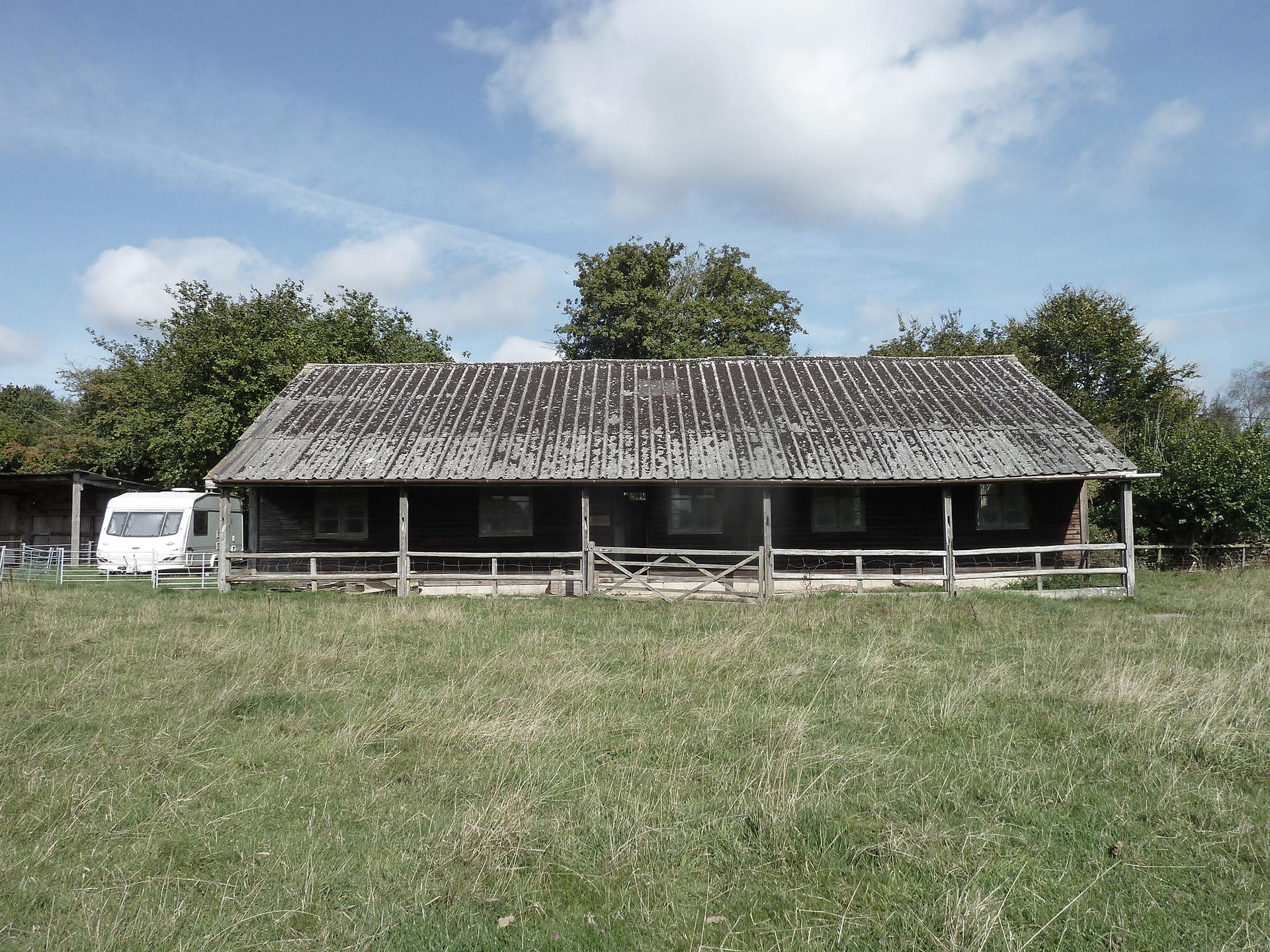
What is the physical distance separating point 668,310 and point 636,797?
34.5 m

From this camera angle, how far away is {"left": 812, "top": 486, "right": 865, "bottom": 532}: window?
65.6ft

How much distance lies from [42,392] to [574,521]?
65525mm

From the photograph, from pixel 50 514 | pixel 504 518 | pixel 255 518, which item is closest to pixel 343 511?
pixel 255 518

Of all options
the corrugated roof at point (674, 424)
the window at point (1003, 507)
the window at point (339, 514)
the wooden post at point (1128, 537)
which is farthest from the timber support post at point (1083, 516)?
the window at point (339, 514)

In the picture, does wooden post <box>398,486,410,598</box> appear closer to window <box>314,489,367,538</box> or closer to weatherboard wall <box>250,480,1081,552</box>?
weatherboard wall <box>250,480,1081,552</box>

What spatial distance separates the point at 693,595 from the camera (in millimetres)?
17906

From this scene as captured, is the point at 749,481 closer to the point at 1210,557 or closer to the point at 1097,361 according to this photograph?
the point at 1210,557

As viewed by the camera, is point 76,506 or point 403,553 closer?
point 403,553

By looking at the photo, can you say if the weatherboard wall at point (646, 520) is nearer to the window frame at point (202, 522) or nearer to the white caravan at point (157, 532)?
the white caravan at point (157, 532)

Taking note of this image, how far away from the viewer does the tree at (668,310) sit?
38.2 meters

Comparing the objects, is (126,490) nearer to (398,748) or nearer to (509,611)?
(509,611)

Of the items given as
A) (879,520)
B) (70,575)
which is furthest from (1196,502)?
(70,575)

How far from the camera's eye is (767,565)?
1712cm

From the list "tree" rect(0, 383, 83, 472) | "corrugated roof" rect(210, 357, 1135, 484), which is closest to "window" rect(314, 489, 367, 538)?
"corrugated roof" rect(210, 357, 1135, 484)
